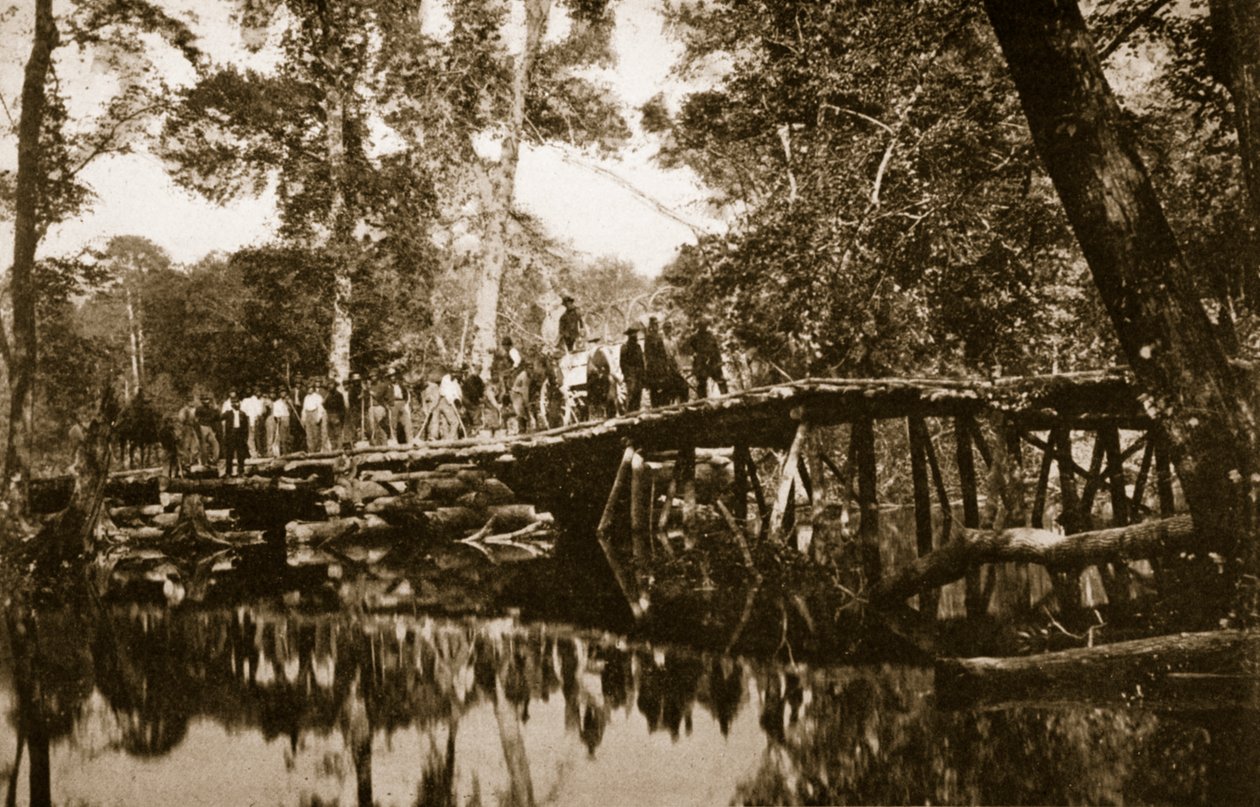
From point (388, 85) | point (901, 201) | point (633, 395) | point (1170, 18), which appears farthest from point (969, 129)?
point (388, 85)

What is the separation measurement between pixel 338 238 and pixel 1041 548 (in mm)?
17751

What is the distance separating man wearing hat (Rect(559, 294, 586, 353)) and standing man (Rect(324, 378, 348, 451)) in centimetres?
565

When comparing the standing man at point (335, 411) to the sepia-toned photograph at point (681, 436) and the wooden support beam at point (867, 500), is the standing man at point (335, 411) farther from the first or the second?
the wooden support beam at point (867, 500)

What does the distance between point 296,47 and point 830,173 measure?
41.0ft

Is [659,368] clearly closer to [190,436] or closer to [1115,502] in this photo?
[1115,502]

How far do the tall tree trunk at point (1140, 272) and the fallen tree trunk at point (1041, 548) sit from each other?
0.58m

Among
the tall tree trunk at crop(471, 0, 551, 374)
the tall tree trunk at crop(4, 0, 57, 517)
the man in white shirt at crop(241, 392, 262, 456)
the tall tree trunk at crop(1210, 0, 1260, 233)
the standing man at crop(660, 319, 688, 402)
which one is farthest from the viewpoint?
the man in white shirt at crop(241, 392, 262, 456)

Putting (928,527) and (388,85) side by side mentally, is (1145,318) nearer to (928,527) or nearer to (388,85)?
(928,527)

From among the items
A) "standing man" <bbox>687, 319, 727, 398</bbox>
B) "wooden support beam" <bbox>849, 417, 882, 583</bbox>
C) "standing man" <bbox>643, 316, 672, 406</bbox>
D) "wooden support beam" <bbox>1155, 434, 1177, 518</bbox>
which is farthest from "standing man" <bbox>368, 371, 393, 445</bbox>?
"wooden support beam" <bbox>1155, 434, 1177, 518</bbox>

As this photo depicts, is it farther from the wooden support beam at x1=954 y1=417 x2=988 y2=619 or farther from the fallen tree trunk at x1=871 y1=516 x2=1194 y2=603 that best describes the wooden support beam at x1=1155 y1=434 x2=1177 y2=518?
the fallen tree trunk at x1=871 y1=516 x2=1194 y2=603

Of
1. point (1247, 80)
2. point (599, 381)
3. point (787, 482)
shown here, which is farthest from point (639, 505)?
point (1247, 80)

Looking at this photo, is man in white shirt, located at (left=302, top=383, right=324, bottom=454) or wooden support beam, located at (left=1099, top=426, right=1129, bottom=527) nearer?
wooden support beam, located at (left=1099, top=426, right=1129, bottom=527)

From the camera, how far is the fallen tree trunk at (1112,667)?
4.67 m

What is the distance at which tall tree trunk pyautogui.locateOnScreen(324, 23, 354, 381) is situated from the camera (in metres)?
20.0
